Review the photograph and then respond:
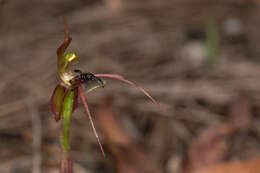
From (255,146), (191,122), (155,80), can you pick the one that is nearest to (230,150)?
(255,146)

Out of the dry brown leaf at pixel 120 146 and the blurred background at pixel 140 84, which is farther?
the blurred background at pixel 140 84

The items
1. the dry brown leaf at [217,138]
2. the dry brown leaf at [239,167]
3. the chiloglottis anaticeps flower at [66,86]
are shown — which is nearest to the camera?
the chiloglottis anaticeps flower at [66,86]

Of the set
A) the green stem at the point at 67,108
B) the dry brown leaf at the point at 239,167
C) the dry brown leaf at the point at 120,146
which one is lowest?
the dry brown leaf at the point at 239,167

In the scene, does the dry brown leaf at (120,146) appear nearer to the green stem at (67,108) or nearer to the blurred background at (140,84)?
the blurred background at (140,84)

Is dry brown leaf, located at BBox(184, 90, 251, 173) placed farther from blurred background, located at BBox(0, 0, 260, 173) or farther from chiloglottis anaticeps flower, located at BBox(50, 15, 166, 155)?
chiloglottis anaticeps flower, located at BBox(50, 15, 166, 155)

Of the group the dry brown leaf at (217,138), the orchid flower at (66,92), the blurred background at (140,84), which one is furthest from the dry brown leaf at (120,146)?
the orchid flower at (66,92)

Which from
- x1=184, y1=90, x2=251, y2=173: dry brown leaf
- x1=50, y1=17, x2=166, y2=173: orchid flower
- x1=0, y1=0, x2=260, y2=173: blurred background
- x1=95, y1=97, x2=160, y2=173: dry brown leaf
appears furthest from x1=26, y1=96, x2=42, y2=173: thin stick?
x1=184, y1=90, x2=251, y2=173: dry brown leaf

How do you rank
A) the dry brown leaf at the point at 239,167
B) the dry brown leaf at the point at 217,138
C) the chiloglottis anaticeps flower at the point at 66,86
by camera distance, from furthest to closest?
the dry brown leaf at the point at 217,138 < the dry brown leaf at the point at 239,167 < the chiloglottis anaticeps flower at the point at 66,86

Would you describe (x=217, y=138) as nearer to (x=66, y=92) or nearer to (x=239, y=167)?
(x=239, y=167)
